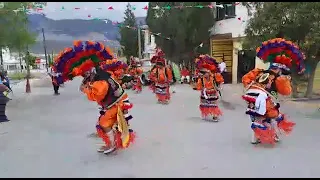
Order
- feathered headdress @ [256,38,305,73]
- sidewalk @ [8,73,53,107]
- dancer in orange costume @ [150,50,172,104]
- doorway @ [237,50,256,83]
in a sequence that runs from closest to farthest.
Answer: feathered headdress @ [256,38,305,73] < dancer in orange costume @ [150,50,172,104] < sidewalk @ [8,73,53,107] < doorway @ [237,50,256,83]

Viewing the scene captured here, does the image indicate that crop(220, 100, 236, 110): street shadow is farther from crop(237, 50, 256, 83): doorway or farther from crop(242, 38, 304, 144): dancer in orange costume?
crop(237, 50, 256, 83): doorway

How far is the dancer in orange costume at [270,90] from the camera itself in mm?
6824

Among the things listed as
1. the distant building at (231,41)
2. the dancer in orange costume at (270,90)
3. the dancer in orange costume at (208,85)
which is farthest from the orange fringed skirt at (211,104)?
the distant building at (231,41)

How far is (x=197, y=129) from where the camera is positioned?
8711mm

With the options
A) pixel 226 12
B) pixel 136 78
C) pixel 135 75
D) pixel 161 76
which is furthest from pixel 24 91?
pixel 226 12

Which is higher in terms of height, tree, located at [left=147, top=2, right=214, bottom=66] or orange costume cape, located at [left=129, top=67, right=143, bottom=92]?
tree, located at [left=147, top=2, right=214, bottom=66]

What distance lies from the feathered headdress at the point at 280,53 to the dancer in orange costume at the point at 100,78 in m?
2.67

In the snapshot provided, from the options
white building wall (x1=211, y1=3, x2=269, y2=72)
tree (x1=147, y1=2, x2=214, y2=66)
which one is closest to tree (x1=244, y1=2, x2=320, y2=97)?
white building wall (x1=211, y1=3, x2=269, y2=72)

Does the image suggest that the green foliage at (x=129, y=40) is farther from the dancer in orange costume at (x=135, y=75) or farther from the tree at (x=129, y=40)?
the dancer in orange costume at (x=135, y=75)

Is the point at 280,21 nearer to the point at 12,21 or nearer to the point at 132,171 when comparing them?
the point at 132,171

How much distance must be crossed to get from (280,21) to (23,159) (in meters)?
8.63

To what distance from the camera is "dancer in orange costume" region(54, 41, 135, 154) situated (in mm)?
6402

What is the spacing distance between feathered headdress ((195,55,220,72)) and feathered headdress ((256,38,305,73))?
Result: 93.9 inches

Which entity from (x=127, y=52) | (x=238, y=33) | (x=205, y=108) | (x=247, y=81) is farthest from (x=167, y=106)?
(x=127, y=52)
